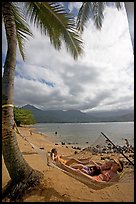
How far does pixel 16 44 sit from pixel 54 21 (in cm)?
69

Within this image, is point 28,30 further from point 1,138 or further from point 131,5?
point 131,5

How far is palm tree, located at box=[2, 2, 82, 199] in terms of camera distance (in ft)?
9.14

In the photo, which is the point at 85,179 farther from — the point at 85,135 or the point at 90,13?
the point at 85,135

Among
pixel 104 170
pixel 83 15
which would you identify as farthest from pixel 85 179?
pixel 83 15

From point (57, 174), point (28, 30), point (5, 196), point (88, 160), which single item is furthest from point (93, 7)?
point (5, 196)

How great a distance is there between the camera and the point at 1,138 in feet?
9.07

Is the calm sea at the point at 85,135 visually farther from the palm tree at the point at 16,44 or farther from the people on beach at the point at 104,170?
the palm tree at the point at 16,44

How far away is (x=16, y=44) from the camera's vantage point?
304 cm

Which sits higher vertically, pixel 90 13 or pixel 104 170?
pixel 90 13

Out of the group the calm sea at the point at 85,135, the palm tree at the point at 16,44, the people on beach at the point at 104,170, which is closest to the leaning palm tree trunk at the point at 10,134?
the palm tree at the point at 16,44

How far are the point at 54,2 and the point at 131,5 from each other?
159 centimetres

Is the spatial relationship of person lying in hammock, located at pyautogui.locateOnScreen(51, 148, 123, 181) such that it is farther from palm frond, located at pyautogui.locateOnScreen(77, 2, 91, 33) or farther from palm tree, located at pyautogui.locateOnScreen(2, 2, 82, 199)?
palm frond, located at pyautogui.locateOnScreen(77, 2, 91, 33)

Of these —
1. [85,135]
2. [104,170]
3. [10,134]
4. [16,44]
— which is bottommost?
[85,135]

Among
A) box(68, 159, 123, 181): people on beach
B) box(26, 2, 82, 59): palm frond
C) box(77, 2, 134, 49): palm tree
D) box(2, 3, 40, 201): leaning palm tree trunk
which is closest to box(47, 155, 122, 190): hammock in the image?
box(68, 159, 123, 181): people on beach
